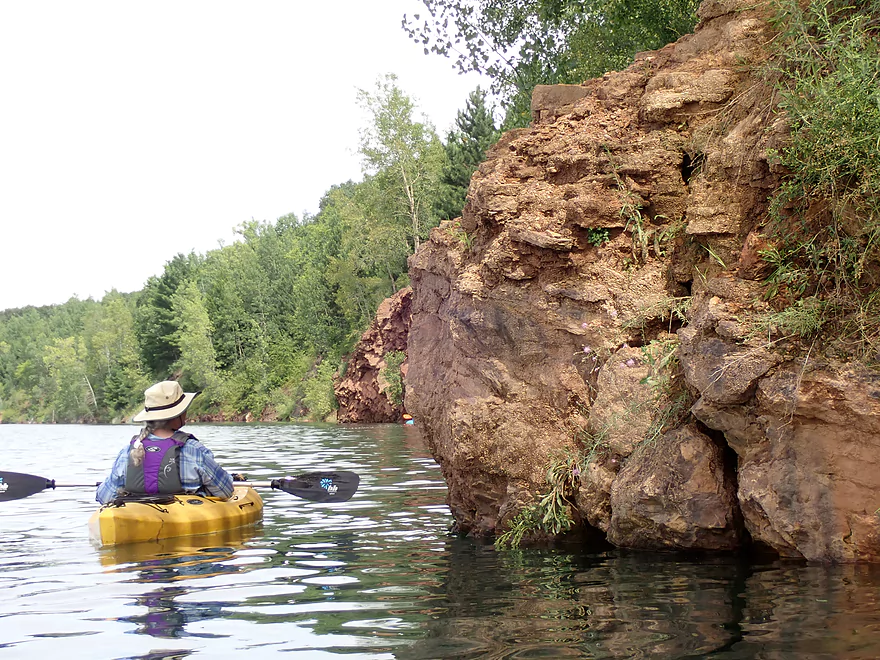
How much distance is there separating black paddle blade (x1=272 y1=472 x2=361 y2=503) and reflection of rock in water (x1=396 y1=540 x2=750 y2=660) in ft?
11.4

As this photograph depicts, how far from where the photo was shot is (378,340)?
165 feet

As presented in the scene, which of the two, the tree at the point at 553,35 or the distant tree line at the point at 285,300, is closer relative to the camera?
the tree at the point at 553,35

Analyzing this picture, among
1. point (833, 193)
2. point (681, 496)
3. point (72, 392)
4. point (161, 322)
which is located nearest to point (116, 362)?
point (72, 392)

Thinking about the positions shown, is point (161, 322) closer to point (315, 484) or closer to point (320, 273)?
point (320, 273)

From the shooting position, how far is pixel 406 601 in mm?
5848

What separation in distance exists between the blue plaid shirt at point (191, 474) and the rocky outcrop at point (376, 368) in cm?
3556

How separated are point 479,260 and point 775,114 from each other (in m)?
3.06

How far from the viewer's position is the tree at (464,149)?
43.3 metres

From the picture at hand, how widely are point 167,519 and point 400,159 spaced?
40456mm

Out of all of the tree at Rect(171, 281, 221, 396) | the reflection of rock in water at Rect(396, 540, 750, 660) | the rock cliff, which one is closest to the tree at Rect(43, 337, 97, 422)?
the tree at Rect(171, 281, 221, 396)

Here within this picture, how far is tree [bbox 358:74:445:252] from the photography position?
47.9m

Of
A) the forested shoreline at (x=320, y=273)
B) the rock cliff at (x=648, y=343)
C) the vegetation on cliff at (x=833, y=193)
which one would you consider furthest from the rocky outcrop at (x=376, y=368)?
the vegetation on cliff at (x=833, y=193)

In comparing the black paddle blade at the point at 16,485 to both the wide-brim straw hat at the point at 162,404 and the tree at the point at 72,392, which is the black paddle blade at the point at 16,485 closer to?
the wide-brim straw hat at the point at 162,404

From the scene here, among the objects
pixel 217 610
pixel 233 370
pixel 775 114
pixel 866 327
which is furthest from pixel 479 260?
pixel 233 370
